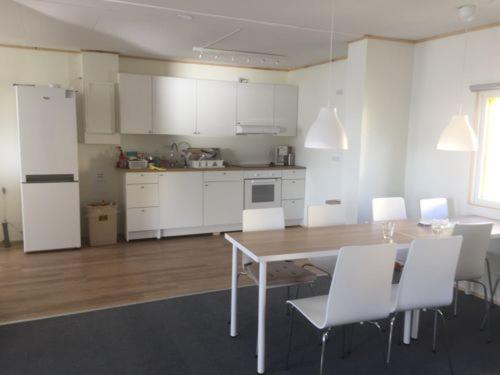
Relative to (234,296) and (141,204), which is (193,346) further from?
(141,204)

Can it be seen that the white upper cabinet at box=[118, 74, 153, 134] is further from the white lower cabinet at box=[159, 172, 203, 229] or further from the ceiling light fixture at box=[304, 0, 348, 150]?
the ceiling light fixture at box=[304, 0, 348, 150]

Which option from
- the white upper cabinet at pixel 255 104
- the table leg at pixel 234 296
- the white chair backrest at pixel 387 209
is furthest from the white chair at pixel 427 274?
the white upper cabinet at pixel 255 104

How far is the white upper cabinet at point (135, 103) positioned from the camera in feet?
18.9

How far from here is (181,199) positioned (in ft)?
19.6

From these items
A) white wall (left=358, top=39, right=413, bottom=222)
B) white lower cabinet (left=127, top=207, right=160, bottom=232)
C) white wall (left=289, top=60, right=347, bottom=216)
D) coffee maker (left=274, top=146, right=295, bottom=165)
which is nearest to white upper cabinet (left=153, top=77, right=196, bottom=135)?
white lower cabinet (left=127, top=207, right=160, bottom=232)

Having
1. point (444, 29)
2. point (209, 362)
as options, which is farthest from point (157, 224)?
point (444, 29)

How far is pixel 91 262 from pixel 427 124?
4.05 m

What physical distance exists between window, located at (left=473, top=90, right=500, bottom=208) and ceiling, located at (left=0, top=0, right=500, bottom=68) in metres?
0.74

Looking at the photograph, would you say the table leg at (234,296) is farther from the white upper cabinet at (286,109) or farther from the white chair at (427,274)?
the white upper cabinet at (286,109)

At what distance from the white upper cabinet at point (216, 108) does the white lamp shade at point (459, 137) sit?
11.7 ft

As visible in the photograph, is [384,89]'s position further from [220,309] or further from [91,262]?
[91,262]

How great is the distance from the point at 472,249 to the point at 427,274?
78 cm

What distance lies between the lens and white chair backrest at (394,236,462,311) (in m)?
2.51

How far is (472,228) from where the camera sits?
3057 millimetres
